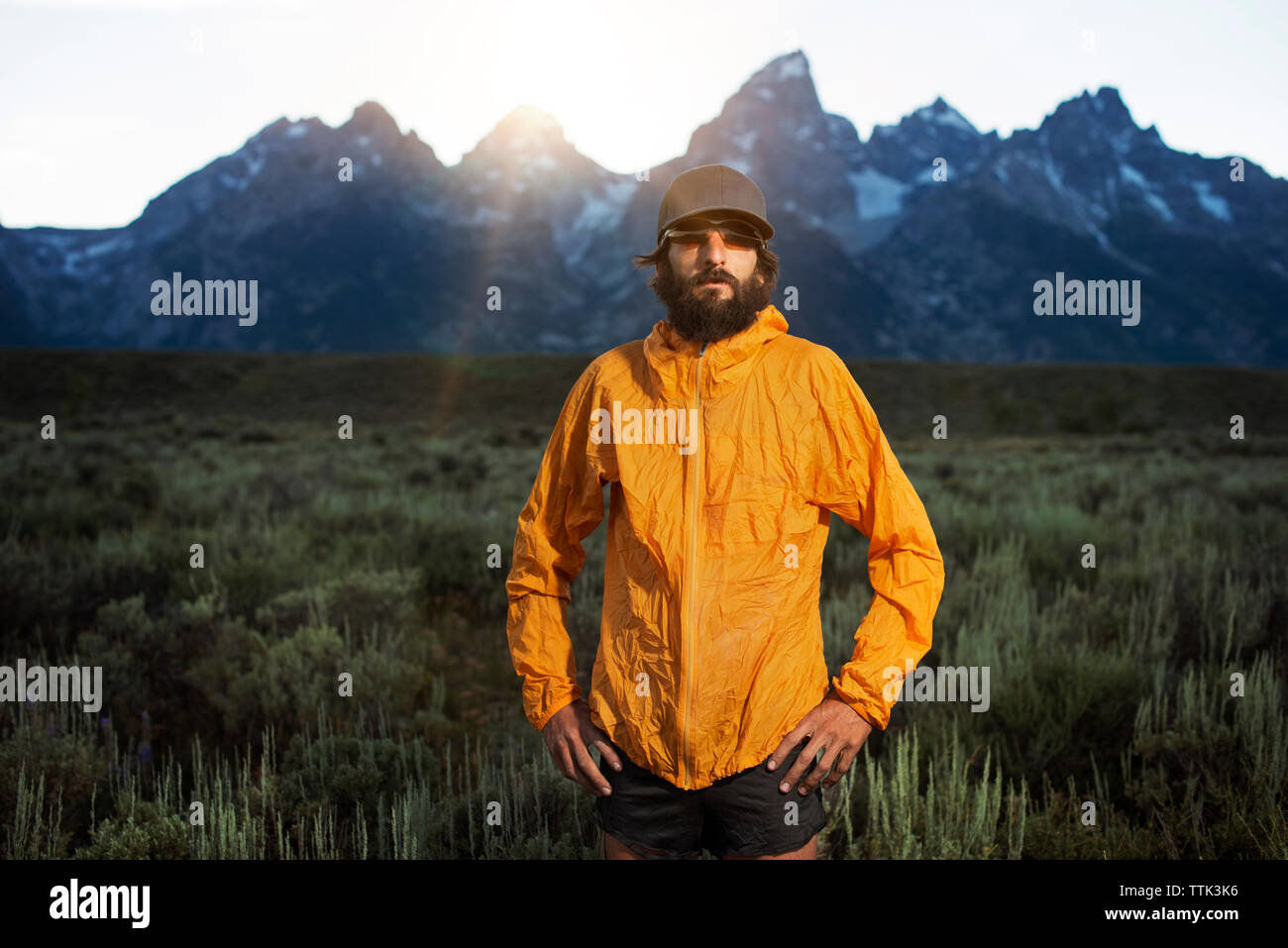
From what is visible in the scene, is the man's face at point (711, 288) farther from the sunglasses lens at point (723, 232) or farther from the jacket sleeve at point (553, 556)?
the jacket sleeve at point (553, 556)

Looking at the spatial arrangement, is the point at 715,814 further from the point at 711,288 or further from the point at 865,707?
the point at 711,288

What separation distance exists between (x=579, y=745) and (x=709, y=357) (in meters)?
1.00

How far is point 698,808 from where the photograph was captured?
1.90 m

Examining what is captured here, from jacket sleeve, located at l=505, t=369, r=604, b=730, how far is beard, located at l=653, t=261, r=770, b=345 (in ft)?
0.98

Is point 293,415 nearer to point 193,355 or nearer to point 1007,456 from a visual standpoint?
point 193,355

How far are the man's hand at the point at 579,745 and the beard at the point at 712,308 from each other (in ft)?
3.27

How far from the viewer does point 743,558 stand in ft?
6.00

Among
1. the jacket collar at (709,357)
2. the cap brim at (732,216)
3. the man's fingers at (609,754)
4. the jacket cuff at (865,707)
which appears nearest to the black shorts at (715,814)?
the man's fingers at (609,754)

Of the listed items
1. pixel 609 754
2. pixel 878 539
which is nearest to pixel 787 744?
pixel 609 754

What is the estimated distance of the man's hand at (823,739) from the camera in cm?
179

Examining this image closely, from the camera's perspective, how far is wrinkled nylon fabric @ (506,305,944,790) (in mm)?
1805

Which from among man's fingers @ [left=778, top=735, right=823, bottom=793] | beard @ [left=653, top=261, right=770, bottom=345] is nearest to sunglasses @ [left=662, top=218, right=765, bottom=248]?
beard @ [left=653, top=261, right=770, bottom=345]
